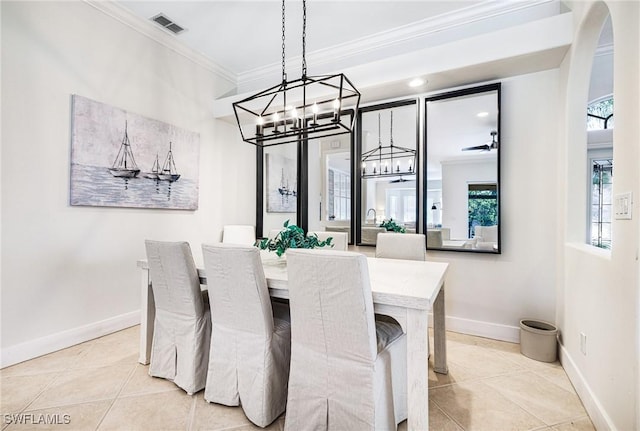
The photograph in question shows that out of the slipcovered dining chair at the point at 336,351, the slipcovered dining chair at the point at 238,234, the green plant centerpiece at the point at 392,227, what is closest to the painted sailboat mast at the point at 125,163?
the slipcovered dining chair at the point at 238,234

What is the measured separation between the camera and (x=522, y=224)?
2750 mm

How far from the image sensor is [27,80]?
2.29m

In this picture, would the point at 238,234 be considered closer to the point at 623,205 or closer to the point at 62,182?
the point at 62,182

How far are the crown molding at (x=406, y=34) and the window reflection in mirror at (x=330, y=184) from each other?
891 mm

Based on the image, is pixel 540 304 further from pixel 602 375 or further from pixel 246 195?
pixel 246 195

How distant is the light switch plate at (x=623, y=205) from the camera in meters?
1.31

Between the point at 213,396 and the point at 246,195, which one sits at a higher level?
the point at 246,195

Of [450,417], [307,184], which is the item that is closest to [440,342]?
[450,417]

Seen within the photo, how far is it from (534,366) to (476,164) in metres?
1.70

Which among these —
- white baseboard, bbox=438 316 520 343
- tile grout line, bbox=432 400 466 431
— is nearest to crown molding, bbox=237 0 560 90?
white baseboard, bbox=438 316 520 343

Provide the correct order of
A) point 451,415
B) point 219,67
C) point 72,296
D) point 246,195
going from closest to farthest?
point 451,415, point 72,296, point 219,67, point 246,195

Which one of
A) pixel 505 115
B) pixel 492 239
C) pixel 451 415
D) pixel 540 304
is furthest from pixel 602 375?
pixel 505 115

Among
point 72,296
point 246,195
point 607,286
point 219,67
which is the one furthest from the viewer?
point 246,195

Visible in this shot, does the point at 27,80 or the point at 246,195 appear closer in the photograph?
the point at 27,80
